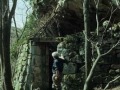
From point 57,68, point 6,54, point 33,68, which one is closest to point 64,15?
point 33,68

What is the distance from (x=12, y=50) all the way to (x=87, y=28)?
254 inches

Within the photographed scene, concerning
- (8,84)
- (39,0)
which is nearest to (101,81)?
(8,84)

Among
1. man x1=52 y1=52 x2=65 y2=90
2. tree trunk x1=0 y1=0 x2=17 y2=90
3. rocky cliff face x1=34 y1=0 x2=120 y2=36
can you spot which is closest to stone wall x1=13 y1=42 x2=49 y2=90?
rocky cliff face x1=34 y1=0 x2=120 y2=36

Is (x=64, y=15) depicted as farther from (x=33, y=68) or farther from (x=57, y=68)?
(x=57, y=68)

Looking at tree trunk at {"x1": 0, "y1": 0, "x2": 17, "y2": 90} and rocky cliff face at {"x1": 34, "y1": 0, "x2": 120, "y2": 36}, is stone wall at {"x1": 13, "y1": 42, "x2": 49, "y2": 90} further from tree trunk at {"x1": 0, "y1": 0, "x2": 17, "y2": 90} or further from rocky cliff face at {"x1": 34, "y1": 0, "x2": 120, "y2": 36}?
tree trunk at {"x1": 0, "y1": 0, "x2": 17, "y2": 90}

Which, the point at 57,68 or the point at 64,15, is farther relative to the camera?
the point at 64,15

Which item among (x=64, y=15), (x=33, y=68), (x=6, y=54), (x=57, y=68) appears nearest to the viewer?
(x=57, y=68)

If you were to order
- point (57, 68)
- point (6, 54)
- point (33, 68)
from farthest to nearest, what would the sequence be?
point (33, 68)
point (6, 54)
point (57, 68)

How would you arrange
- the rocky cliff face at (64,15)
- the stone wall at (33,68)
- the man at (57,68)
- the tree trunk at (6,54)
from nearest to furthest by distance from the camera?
the man at (57,68), the tree trunk at (6,54), the rocky cliff face at (64,15), the stone wall at (33,68)

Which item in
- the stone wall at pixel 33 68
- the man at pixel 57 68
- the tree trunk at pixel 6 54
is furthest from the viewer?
the stone wall at pixel 33 68

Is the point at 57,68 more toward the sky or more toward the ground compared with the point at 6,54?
more toward the ground

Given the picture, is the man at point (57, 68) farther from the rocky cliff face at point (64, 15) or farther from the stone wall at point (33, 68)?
the rocky cliff face at point (64, 15)

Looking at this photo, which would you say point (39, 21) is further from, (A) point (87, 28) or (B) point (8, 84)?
(A) point (87, 28)

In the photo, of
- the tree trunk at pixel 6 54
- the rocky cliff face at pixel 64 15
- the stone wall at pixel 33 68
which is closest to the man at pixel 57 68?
the stone wall at pixel 33 68
